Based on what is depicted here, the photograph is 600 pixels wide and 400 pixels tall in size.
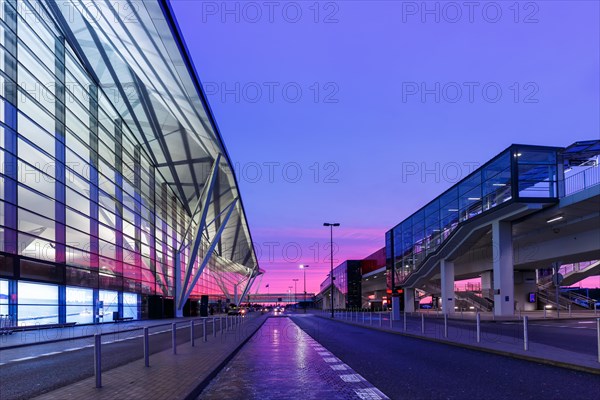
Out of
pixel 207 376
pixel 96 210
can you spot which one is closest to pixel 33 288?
pixel 96 210

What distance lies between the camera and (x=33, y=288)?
28.2 metres

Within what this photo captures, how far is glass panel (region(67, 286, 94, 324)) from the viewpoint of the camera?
106ft

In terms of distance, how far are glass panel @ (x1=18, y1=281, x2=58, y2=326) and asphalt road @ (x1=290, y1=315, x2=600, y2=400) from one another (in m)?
19.1

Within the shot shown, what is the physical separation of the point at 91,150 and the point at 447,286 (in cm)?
3210

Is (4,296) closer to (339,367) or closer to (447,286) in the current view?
(339,367)

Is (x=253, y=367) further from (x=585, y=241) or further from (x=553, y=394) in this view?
(x=585, y=241)

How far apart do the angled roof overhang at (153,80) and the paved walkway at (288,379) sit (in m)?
16.1

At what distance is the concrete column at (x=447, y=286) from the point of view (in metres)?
47.7

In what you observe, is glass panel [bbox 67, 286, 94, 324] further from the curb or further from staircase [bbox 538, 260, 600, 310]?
staircase [bbox 538, 260, 600, 310]

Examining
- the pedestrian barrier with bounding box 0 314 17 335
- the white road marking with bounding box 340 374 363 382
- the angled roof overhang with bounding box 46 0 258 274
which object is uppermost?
the angled roof overhang with bounding box 46 0 258 274

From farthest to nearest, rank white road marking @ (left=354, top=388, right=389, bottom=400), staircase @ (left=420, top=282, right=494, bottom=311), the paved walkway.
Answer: staircase @ (left=420, top=282, right=494, bottom=311), the paved walkway, white road marking @ (left=354, top=388, right=389, bottom=400)

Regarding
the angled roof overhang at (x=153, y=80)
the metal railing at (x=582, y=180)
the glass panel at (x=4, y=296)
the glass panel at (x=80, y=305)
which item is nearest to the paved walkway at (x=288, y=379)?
the glass panel at (x=4, y=296)

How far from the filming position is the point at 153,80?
108 ft

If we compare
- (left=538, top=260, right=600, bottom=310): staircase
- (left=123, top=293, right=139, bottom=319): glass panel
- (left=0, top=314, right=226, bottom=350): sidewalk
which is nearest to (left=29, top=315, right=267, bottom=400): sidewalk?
(left=0, top=314, right=226, bottom=350): sidewalk
